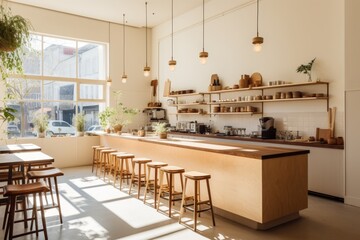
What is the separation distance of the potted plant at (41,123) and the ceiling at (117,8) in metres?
2.95

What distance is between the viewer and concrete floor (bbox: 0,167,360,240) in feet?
11.4

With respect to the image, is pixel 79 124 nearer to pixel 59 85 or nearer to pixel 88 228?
pixel 59 85

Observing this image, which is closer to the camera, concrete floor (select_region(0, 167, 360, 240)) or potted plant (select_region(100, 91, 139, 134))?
concrete floor (select_region(0, 167, 360, 240))

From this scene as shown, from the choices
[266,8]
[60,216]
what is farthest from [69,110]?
[266,8]

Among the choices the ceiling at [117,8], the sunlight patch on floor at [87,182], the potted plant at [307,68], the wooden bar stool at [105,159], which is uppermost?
the ceiling at [117,8]

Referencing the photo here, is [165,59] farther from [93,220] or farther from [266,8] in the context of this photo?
[93,220]

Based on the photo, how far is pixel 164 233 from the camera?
11.7 feet

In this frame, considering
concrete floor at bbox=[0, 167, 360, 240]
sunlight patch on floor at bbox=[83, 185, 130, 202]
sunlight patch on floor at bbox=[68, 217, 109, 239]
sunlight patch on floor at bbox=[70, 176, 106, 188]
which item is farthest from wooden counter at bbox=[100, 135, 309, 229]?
sunlight patch on floor at bbox=[70, 176, 106, 188]

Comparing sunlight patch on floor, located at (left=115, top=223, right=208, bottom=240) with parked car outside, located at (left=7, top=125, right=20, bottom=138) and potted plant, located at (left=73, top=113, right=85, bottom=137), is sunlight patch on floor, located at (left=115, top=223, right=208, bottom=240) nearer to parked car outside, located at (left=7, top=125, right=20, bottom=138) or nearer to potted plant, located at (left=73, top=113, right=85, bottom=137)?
potted plant, located at (left=73, top=113, right=85, bottom=137)

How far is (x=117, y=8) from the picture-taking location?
7.84 m

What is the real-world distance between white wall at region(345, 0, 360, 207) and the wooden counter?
3.69ft

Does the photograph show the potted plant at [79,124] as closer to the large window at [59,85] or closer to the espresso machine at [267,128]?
the large window at [59,85]

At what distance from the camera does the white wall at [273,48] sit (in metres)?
5.07

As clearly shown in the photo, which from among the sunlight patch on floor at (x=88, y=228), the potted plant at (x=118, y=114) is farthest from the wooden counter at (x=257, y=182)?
the potted plant at (x=118, y=114)
